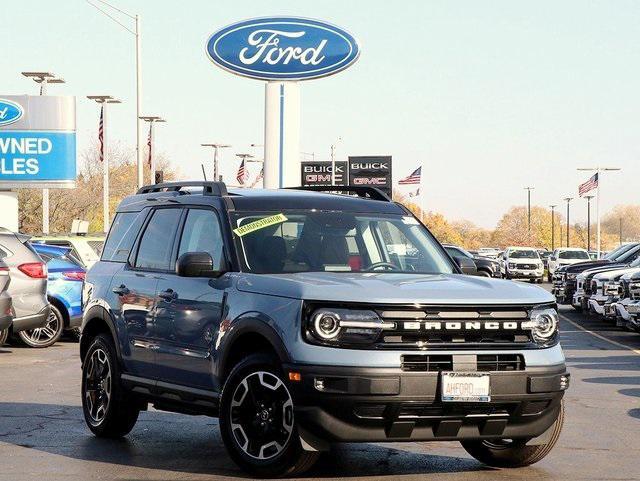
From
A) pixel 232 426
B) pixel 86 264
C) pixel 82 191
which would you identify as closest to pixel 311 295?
pixel 232 426

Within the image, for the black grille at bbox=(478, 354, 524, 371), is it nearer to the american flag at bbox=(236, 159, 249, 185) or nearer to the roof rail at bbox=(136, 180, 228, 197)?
the roof rail at bbox=(136, 180, 228, 197)

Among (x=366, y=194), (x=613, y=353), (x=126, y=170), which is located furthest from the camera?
(x=126, y=170)

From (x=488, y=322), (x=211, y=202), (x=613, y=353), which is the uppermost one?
(x=211, y=202)

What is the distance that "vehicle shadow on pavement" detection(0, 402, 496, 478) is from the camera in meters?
9.42

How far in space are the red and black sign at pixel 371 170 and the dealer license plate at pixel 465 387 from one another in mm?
68088

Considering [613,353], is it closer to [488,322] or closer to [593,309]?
[593,309]

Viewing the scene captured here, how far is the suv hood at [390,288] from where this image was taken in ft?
27.8

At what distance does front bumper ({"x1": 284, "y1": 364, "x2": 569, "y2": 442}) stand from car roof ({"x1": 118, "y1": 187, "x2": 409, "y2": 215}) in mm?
1808

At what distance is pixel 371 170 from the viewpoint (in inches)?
3068

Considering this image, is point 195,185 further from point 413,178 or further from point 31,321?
point 413,178

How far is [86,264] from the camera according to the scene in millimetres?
24031

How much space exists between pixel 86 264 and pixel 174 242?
549 inches

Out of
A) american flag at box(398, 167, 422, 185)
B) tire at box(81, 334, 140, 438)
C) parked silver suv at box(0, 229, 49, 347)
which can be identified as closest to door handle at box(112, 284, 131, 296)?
tire at box(81, 334, 140, 438)

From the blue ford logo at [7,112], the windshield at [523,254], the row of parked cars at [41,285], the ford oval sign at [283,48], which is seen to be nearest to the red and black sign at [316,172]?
the windshield at [523,254]
